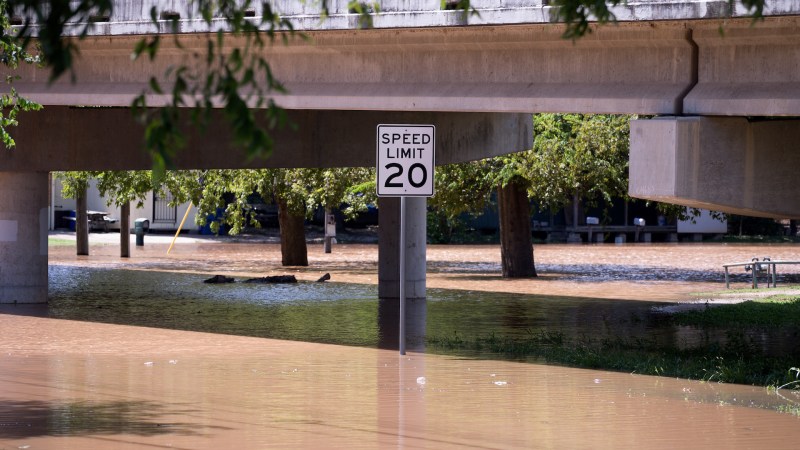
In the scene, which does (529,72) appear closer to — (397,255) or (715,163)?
(715,163)

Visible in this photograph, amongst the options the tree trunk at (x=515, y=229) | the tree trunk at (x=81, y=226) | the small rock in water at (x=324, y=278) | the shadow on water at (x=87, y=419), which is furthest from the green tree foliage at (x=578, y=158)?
the shadow on water at (x=87, y=419)

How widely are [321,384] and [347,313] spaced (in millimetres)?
8954

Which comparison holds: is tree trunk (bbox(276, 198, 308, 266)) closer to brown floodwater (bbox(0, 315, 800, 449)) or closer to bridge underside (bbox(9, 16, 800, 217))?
bridge underside (bbox(9, 16, 800, 217))

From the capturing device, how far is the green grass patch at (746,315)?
768 inches

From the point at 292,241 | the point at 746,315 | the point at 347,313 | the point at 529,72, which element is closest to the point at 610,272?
the point at 292,241

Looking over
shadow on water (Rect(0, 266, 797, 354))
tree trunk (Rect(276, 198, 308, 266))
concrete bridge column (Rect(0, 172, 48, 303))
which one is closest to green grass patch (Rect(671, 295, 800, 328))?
shadow on water (Rect(0, 266, 797, 354))

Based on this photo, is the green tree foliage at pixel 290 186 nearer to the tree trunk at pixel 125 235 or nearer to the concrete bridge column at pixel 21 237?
the tree trunk at pixel 125 235

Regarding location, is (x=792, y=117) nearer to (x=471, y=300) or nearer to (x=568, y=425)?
(x=568, y=425)

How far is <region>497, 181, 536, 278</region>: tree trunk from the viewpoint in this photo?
31719 millimetres

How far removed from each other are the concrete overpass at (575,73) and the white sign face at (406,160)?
145 cm

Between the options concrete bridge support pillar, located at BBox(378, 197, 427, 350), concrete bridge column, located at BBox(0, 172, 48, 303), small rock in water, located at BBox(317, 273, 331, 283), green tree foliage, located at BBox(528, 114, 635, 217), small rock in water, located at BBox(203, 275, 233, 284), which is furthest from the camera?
small rock in water, located at BBox(317, 273, 331, 283)

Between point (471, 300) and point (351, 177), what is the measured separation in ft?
34.7

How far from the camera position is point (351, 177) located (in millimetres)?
34750

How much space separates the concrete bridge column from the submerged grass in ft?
29.1
